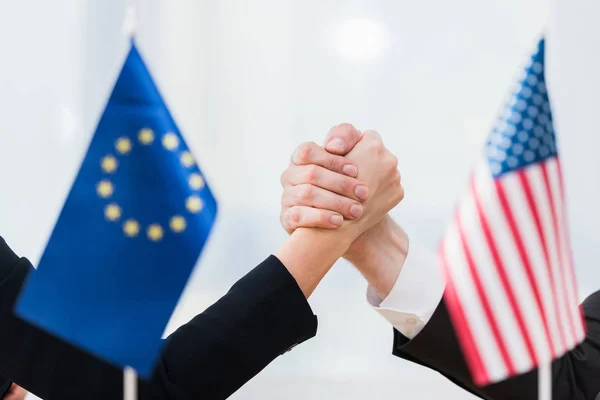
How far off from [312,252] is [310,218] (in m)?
0.10

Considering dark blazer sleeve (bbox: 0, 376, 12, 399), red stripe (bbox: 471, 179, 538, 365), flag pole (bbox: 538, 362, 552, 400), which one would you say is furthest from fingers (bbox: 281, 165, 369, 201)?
dark blazer sleeve (bbox: 0, 376, 12, 399)

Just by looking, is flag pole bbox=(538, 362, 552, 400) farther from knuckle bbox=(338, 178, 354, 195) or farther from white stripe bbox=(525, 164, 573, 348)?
knuckle bbox=(338, 178, 354, 195)

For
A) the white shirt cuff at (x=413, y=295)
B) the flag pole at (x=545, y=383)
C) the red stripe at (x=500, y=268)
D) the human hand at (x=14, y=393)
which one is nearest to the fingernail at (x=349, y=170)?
the white shirt cuff at (x=413, y=295)

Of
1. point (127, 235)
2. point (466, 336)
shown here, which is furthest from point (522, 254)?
point (127, 235)

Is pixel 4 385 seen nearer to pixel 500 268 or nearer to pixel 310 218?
pixel 310 218

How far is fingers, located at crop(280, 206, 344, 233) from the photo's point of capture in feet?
3.62

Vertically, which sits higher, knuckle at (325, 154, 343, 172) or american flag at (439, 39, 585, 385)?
knuckle at (325, 154, 343, 172)

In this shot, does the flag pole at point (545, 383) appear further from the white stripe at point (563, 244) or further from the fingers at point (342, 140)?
the fingers at point (342, 140)

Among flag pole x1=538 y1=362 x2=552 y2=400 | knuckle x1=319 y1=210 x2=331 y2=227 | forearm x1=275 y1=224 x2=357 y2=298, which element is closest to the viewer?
flag pole x1=538 y1=362 x2=552 y2=400

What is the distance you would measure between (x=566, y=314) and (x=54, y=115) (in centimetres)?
184

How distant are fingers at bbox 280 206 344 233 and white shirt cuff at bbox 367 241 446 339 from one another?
6.2 inches

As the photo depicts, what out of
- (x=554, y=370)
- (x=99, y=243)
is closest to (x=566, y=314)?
(x=554, y=370)

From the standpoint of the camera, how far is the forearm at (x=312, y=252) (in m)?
0.98

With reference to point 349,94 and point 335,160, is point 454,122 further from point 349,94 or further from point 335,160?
point 335,160
